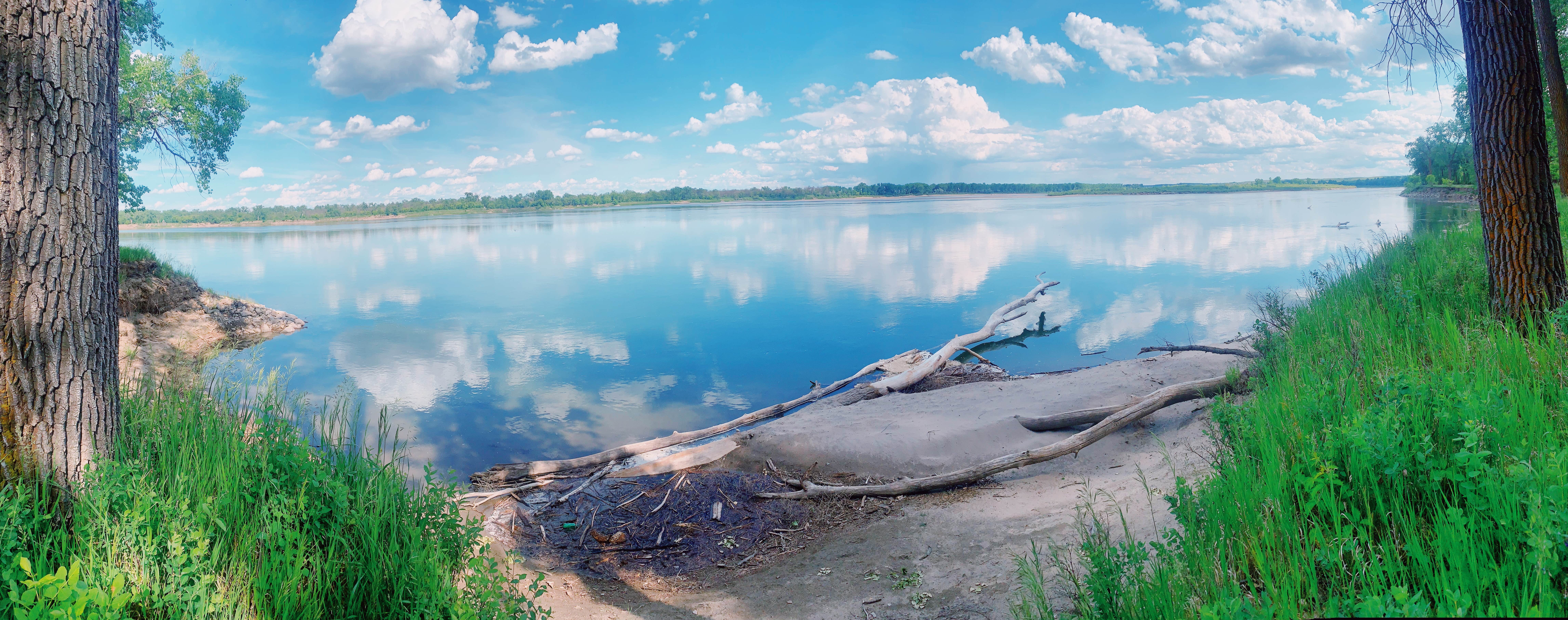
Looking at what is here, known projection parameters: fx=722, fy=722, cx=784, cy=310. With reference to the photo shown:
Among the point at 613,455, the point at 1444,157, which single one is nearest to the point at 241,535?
the point at 613,455

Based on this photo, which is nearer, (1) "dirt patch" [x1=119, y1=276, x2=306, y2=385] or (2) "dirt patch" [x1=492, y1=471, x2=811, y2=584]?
(2) "dirt patch" [x1=492, y1=471, x2=811, y2=584]

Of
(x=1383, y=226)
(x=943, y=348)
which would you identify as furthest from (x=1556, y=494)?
(x=1383, y=226)

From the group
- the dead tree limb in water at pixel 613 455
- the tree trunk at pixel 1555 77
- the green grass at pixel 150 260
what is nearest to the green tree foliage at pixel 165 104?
the green grass at pixel 150 260

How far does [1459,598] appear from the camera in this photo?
6.62ft

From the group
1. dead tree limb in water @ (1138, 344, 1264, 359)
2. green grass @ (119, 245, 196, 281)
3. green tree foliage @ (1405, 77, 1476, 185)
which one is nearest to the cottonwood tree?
dead tree limb in water @ (1138, 344, 1264, 359)

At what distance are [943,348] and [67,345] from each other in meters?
13.6

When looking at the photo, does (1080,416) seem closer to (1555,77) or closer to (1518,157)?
(1518,157)

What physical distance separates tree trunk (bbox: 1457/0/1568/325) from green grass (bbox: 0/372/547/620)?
25.2ft

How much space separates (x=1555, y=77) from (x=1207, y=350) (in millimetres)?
6180

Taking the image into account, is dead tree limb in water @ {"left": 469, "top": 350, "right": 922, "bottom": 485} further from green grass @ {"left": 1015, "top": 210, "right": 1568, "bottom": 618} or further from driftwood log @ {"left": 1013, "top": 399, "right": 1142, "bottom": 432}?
green grass @ {"left": 1015, "top": 210, "right": 1568, "bottom": 618}

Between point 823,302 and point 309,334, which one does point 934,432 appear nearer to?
point 823,302

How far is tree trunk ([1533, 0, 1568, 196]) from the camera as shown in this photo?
10.5 meters

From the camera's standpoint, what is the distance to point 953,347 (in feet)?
50.6

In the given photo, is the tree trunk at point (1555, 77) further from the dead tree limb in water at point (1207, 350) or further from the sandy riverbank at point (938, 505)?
the sandy riverbank at point (938, 505)
